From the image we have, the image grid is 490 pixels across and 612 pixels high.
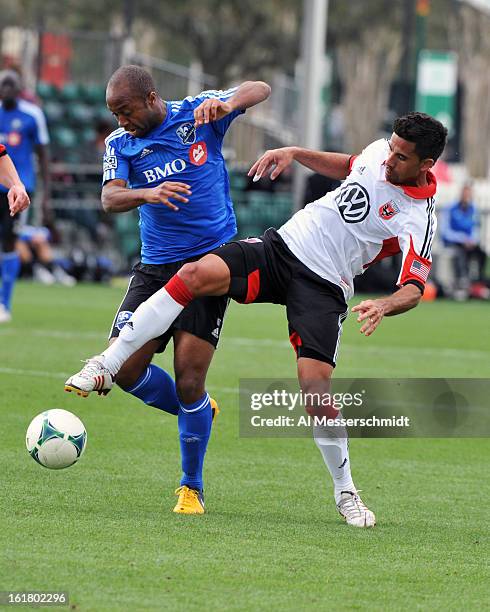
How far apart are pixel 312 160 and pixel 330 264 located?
0.64 m

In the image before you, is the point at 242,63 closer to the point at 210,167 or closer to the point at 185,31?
the point at 185,31

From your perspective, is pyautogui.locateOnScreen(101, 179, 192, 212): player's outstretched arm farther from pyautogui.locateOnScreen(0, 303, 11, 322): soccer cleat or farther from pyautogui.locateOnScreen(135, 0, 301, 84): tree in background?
pyautogui.locateOnScreen(135, 0, 301, 84): tree in background

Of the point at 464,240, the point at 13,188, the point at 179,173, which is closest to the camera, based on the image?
Answer: the point at 179,173

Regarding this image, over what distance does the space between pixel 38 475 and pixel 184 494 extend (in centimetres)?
94

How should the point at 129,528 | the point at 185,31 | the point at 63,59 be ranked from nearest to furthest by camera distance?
the point at 129,528, the point at 63,59, the point at 185,31

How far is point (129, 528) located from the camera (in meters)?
5.71

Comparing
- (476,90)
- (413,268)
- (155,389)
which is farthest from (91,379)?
(476,90)

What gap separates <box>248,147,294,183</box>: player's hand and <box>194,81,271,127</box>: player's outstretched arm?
0.28 meters

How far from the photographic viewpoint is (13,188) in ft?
25.9

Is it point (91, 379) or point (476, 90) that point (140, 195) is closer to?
point (91, 379)

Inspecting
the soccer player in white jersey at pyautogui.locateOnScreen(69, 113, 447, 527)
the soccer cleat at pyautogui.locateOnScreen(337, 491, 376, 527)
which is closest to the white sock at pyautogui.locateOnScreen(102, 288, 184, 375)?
the soccer player in white jersey at pyautogui.locateOnScreen(69, 113, 447, 527)

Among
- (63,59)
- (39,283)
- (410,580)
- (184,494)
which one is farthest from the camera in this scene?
(63,59)

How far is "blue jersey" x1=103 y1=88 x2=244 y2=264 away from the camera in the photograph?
6.68 metres

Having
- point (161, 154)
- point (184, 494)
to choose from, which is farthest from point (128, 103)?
point (184, 494)
